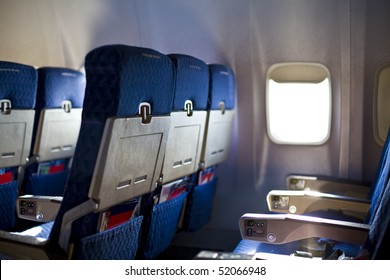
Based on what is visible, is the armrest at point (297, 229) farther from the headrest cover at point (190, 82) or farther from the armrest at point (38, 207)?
the armrest at point (38, 207)

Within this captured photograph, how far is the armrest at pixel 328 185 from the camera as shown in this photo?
13.9 feet

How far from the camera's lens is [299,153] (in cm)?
452

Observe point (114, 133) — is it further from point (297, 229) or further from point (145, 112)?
point (297, 229)

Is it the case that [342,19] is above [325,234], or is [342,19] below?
above

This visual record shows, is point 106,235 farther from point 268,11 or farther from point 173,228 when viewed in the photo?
point 268,11

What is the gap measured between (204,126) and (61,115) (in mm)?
1004

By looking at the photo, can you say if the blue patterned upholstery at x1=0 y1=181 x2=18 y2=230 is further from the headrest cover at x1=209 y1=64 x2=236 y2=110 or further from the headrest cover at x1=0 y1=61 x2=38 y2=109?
the headrest cover at x1=209 y1=64 x2=236 y2=110

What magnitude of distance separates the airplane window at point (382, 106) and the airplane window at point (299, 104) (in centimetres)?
34

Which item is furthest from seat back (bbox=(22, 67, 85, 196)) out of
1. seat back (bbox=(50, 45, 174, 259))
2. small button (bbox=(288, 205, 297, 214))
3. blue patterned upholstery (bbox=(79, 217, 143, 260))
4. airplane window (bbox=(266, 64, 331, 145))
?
small button (bbox=(288, 205, 297, 214))

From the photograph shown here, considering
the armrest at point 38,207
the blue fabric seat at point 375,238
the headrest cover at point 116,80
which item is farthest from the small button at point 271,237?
the armrest at point 38,207

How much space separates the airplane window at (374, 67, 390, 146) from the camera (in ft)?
13.7

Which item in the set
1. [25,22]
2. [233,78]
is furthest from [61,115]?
[233,78]

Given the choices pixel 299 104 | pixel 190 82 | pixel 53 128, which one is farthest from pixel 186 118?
pixel 299 104

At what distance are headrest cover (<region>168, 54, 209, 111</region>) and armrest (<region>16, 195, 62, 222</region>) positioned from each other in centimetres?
82
